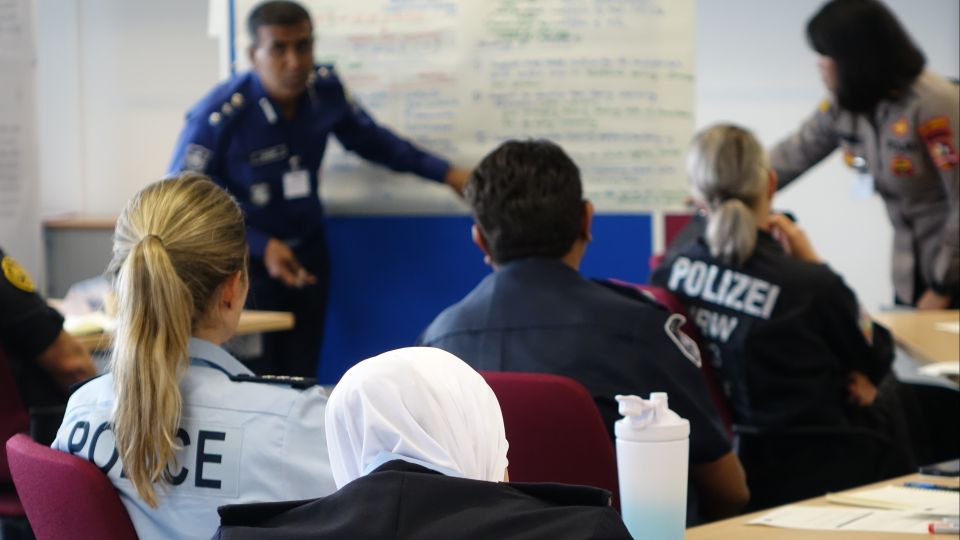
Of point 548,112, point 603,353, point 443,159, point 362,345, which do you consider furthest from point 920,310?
point 603,353

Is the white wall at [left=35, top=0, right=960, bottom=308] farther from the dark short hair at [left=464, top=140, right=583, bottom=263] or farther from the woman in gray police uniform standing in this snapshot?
the dark short hair at [left=464, top=140, right=583, bottom=263]

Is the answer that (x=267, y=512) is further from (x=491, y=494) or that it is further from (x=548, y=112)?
(x=548, y=112)

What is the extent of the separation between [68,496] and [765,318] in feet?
5.51

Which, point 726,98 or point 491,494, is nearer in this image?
point 491,494

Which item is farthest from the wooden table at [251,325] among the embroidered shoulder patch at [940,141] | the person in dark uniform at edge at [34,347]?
the embroidered shoulder patch at [940,141]

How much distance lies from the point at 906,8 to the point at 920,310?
3.15 meters

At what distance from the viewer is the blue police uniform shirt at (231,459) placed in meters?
1.51

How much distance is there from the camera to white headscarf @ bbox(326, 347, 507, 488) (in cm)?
104

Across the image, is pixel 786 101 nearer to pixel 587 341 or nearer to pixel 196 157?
pixel 196 157

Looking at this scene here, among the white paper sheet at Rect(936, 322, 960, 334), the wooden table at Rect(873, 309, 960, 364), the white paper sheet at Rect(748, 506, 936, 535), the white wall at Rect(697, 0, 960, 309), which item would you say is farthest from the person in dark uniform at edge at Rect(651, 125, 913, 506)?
the white wall at Rect(697, 0, 960, 309)

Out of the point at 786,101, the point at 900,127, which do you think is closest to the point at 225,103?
the point at 900,127

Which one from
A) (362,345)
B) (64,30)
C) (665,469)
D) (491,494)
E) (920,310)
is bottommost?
(362,345)

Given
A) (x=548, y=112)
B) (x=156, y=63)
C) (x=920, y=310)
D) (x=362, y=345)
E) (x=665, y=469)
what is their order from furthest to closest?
(x=156, y=63)
(x=362, y=345)
(x=548, y=112)
(x=920, y=310)
(x=665, y=469)

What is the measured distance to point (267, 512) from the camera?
1033 mm
